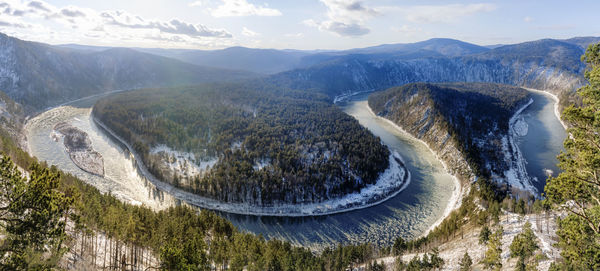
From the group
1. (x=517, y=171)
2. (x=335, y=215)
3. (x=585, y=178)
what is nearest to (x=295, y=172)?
(x=335, y=215)

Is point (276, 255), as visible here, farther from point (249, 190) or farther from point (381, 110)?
point (381, 110)

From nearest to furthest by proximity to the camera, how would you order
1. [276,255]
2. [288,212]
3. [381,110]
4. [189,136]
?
[276,255], [288,212], [189,136], [381,110]

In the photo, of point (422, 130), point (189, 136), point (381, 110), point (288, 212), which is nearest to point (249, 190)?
point (288, 212)

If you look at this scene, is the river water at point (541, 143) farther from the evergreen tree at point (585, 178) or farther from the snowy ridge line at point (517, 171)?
the evergreen tree at point (585, 178)

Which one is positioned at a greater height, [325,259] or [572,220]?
[572,220]

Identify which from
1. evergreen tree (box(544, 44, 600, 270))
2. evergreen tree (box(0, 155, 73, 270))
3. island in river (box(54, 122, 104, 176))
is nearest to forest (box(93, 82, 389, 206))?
island in river (box(54, 122, 104, 176))

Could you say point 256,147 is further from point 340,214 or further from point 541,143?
point 541,143
